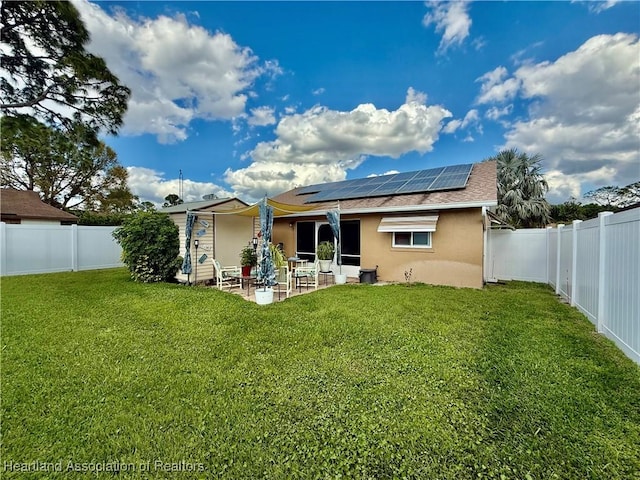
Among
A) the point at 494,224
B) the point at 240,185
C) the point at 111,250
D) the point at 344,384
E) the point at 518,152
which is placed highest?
the point at 518,152

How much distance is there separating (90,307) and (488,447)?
30.6 ft

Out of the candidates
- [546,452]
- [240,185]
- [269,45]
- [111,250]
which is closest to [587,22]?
[269,45]

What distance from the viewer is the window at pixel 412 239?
1163 centimetres

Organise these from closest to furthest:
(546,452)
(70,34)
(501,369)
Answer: (546,452) → (501,369) → (70,34)

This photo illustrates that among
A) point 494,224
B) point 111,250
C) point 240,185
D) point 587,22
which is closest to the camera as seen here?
point 587,22

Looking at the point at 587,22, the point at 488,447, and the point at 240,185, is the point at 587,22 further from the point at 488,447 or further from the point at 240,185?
the point at 240,185

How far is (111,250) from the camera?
17.2m

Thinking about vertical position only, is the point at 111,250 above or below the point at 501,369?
above

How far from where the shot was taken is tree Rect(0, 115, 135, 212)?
8070 millimetres

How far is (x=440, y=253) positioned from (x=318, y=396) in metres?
9.17

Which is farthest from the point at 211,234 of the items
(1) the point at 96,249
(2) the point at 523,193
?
(2) the point at 523,193

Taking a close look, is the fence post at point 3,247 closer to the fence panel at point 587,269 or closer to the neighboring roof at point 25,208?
the neighboring roof at point 25,208

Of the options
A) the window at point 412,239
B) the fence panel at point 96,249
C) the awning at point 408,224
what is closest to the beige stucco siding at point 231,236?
the awning at point 408,224

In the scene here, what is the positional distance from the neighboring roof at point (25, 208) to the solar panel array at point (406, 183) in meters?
19.1
